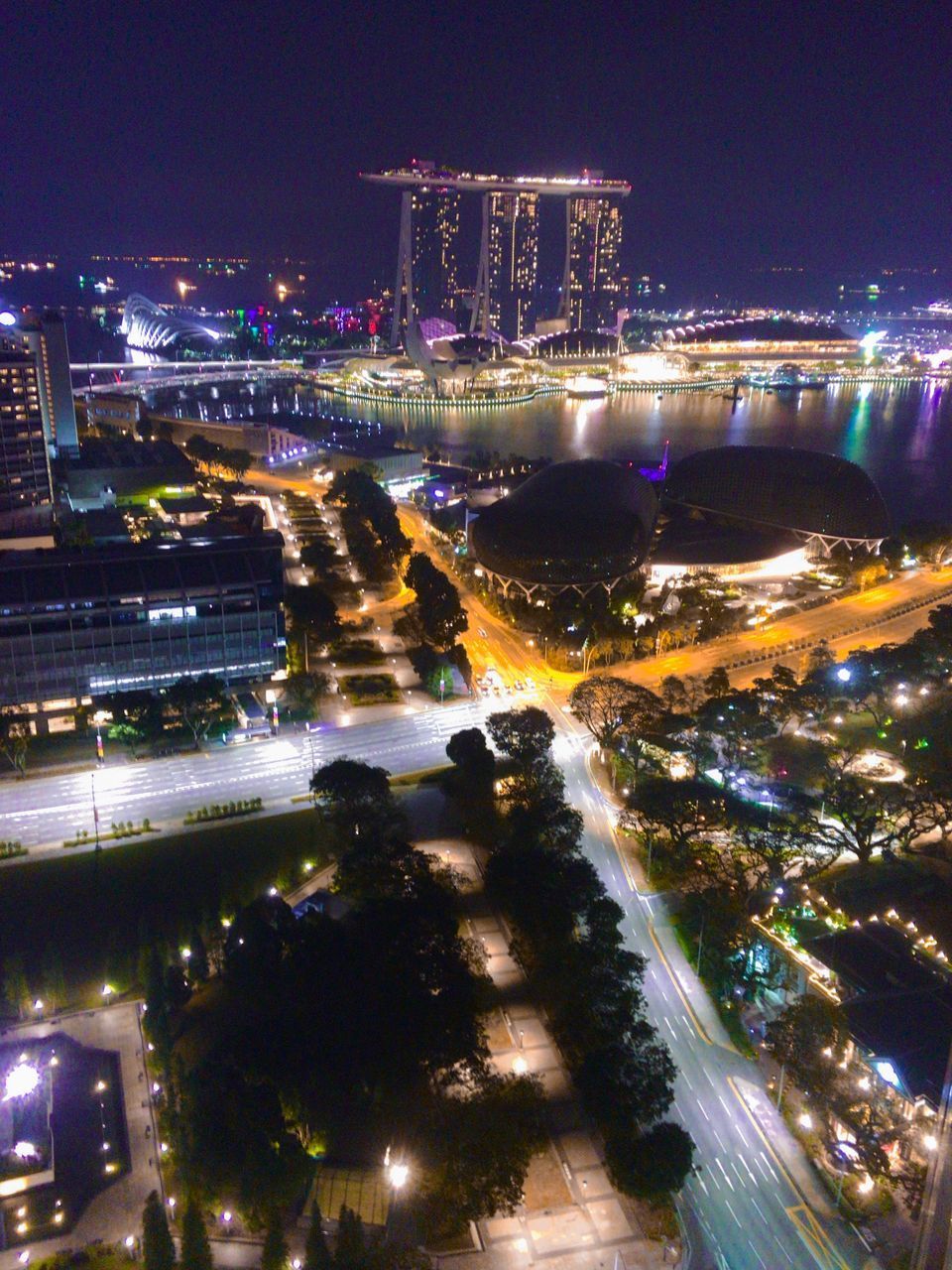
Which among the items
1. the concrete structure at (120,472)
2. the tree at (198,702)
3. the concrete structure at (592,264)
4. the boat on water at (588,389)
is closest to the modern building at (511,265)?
the concrete structure at (592,264)

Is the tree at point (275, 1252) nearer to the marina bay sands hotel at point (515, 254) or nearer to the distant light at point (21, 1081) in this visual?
the distant light at point (21, 1081)

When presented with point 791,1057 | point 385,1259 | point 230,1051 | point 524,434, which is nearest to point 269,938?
point 230,1051

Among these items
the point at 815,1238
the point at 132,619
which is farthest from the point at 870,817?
the point at 132,619

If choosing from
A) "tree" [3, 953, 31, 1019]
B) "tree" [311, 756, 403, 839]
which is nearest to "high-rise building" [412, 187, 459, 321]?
"tree" [311, 756, 403, 839]

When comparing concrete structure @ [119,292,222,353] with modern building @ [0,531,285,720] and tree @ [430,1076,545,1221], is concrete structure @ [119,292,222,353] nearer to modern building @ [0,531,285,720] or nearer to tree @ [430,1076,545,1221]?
modern building @ [0,531,285,720]

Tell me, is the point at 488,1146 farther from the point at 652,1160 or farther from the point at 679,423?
the point at 679,423
